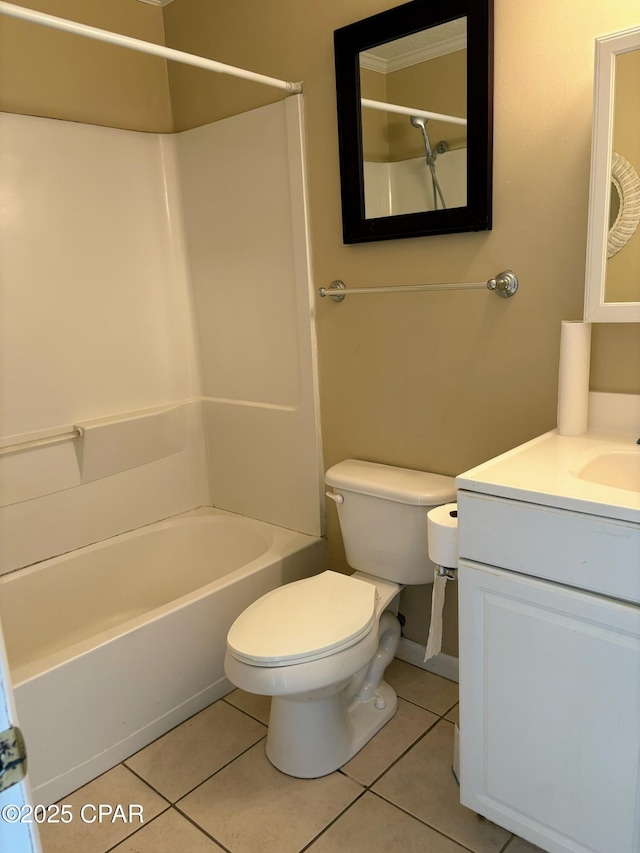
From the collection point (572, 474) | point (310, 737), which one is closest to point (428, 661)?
point (310, 737)

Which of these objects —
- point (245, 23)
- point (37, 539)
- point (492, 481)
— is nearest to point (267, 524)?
point (37, 539)

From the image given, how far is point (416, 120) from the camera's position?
5.87 feet

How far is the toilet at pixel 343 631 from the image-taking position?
1595 mm

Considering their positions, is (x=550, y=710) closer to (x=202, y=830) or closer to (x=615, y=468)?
(x=615, y=468)

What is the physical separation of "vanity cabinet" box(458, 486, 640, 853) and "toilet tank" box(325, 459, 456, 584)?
Result: 0.49m

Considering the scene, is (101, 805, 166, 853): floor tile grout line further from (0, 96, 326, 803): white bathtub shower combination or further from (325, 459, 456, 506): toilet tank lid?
(325, 459, 456, 506): toilet tank lid

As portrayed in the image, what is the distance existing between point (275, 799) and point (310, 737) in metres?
0.17

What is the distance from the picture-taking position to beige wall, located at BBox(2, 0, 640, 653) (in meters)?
1.56

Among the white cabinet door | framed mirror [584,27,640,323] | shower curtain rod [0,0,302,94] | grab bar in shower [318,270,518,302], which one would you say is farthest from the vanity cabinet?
shower curtain rod [0,0,302,94]

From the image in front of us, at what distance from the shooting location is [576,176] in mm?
1555

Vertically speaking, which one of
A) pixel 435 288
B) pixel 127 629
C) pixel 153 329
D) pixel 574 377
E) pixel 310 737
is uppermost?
pixel 435 288

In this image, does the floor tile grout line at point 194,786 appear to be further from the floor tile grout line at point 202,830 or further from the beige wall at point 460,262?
the beige wall at point 460,262

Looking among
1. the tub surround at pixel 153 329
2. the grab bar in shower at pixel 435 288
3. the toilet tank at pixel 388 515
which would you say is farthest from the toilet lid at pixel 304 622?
the grab bar in shower at pixel 435 288

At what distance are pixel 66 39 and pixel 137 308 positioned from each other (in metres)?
0.90
